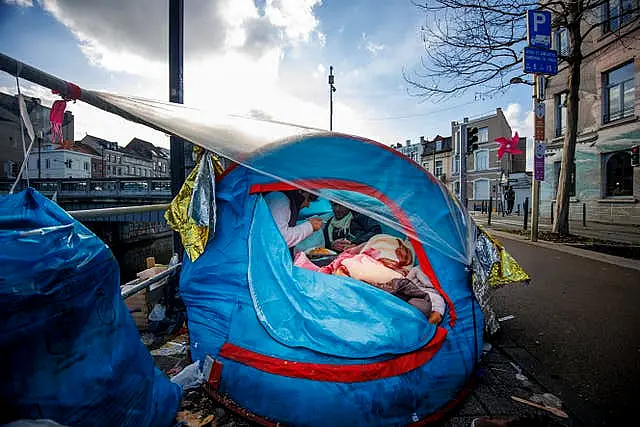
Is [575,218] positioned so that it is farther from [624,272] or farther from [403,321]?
[403,321]

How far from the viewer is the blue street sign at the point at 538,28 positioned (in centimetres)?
784

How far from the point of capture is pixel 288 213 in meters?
2.88

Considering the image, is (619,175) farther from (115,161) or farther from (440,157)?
(115,161)

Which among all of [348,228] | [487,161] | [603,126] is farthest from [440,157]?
[348,228]

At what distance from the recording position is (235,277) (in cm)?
222

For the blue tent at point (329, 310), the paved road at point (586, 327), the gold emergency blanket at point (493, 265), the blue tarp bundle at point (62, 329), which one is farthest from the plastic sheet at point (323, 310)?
the paved road at point (586, 327)

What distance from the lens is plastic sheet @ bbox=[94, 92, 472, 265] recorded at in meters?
2.02

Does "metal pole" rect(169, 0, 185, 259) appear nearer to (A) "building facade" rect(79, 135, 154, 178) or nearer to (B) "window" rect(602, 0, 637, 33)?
(B) "window" rect(602, 0, 637, 33)

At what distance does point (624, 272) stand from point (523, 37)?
23.4ft

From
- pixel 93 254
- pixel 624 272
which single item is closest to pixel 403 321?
pixel 93 254

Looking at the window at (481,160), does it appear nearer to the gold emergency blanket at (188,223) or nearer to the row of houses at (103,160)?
the gold emergency blanket at (188,223)

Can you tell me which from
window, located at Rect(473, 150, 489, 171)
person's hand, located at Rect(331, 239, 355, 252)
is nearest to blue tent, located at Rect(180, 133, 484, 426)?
person's hand, located at Rect(331, 239, 355, 252)

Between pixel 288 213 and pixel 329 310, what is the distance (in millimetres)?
1121

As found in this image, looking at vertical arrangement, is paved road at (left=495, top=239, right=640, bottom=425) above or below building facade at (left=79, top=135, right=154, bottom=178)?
below
